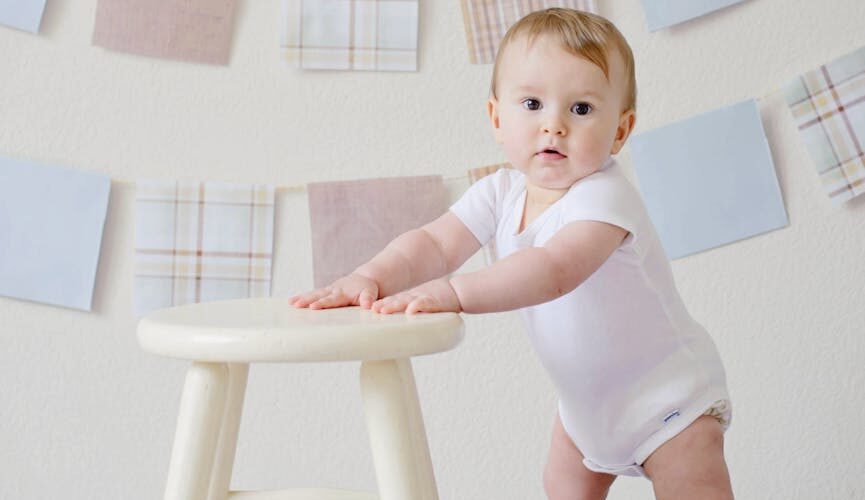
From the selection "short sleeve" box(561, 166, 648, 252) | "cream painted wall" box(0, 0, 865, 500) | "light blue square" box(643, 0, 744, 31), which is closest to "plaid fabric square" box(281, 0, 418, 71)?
"cream painted wall" box(0, 0, 865, 500)

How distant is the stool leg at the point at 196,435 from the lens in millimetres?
818

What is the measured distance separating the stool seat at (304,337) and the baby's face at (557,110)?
0.74 ft

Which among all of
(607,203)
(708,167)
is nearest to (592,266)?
(607,203)

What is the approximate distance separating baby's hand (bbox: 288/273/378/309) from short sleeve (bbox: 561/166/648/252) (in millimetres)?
182

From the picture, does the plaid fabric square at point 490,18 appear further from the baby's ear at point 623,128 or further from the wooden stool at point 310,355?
the wooden stool at point 310,355

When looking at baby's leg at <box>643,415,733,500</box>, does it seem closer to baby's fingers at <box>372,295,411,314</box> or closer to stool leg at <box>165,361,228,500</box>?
baby's fingers at <box>372,295,411,314</box>

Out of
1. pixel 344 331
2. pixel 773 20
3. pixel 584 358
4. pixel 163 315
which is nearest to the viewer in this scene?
pixel 344 331

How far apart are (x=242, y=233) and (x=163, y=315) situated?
599mm

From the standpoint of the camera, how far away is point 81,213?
1.45m

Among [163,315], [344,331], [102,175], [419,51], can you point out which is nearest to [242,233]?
[102,175]

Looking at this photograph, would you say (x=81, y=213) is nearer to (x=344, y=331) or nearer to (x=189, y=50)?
(x=189, y=50)

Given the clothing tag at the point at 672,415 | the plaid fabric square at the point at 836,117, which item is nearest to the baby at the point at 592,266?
Answer: the clothing tag at the point at 672,415

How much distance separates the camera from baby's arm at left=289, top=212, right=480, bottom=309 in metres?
0.90

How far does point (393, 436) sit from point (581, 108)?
347 millimetres
